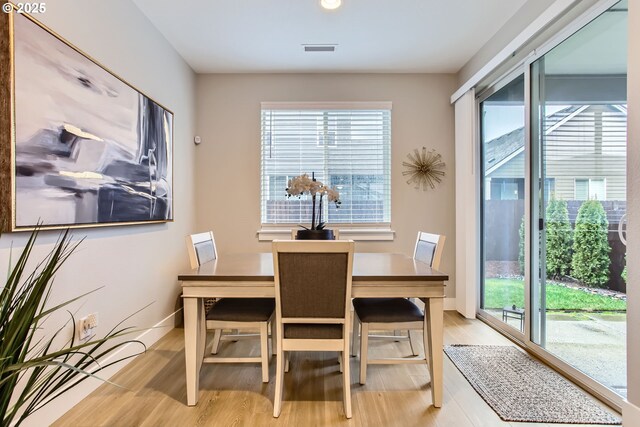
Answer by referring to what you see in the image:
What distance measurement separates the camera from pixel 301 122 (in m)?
3.73

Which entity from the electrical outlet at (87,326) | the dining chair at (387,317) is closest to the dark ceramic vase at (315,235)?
the dining chair at (387,317)

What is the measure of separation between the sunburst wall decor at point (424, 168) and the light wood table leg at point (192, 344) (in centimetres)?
264

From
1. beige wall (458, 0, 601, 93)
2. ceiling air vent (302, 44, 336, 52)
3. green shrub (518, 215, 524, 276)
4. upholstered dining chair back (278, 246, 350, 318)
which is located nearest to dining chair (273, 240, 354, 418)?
upholstered dining chair back (278, 246, 350, 318)

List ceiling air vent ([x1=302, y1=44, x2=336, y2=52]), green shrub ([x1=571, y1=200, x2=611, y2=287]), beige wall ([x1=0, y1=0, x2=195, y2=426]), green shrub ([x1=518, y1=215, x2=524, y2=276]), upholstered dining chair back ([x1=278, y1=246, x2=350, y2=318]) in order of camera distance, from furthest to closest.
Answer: ceiling air vent ([x1=302, y1=44, x2=336, y2=52]) < green shrub ([x1=518, y1=215, x2=524, y2=276]) < green shrub ([x1=571, y1=200, x2=611, y2=287]) < beige wall ([x1=0, y1=0, x2=195, y2=426]) < upholstered dining chair back ([x1=278, y1=246, x2=350, y2=318])

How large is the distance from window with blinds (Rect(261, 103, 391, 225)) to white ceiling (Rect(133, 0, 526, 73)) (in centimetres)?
52

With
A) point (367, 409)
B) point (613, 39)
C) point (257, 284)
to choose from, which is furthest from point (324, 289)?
point (613, 39)

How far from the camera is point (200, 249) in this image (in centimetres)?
229

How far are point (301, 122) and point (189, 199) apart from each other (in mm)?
1466

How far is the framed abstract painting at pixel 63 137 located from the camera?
4.79 ft

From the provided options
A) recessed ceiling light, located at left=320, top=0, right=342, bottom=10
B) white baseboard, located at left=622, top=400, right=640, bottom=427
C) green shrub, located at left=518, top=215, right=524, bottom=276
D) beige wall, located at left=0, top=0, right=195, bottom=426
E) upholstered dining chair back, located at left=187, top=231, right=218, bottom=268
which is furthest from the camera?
green shrub, located at left=518, top=215, right=524, bottom=276

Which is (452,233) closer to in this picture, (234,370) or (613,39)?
(613,39)

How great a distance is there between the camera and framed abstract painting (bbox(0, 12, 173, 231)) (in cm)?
146

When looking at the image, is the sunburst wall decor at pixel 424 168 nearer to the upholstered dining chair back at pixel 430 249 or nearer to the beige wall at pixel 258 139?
the beige wall at pixel 258 139

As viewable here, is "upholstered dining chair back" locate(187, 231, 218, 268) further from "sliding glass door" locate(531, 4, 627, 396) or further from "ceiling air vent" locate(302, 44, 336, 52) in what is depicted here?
"sliding glass door" locate(531, 4, 627, 396)
